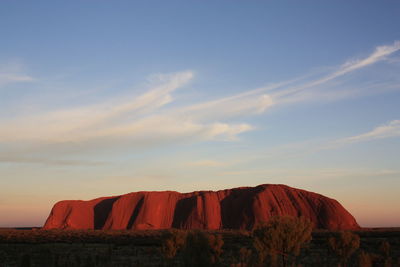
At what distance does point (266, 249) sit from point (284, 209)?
8093 centimetres

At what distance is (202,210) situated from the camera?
326 ft

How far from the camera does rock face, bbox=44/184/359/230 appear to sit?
3748 inches

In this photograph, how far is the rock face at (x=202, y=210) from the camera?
95.2m

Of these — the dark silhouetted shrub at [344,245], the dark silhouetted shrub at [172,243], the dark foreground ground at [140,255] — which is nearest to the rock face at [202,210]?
the dark foreground ground at [140,255]

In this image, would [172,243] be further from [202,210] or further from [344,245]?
[202,210]

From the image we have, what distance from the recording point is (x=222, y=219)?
9862 centimetres

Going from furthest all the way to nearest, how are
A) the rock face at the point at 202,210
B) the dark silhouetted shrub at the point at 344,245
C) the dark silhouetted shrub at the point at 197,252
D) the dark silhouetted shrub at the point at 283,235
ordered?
the rock face at the point at 202,210, the dark silhouetted shrub at the point at 344,245, the dark silhouetted shrub at the point at 283,235, the dark silhouetted shrub at the point at 197,252

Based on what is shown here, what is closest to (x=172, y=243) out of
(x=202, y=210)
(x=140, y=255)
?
→ (x=140, y=255)

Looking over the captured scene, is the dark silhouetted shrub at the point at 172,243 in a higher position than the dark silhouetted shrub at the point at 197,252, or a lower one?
lower

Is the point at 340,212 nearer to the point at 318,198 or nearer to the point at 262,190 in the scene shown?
the point at 318,198

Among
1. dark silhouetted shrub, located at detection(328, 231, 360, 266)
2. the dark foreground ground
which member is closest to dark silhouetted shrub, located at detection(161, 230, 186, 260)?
the dark foreground ground

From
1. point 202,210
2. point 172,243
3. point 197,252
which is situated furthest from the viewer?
point 202,210

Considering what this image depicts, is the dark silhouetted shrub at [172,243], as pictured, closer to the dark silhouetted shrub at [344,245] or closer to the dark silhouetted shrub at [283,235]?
the dark silhouetted shrub at [344,245]

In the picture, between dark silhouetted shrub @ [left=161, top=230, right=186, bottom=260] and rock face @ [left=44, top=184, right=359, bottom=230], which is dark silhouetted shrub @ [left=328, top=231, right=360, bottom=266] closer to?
dark silhouetted shrub @ [left=161, top=230, right=186, bottom=260]
